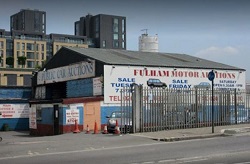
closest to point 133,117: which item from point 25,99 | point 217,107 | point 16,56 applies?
point 217,107

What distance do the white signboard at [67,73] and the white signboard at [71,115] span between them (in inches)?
178

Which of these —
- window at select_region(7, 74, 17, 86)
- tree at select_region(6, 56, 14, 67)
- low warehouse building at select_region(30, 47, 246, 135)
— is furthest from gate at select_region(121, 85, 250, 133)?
tree at select_region(6, 56, 14, 67)

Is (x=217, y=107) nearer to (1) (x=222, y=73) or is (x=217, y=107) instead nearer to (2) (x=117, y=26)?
(1) (x=222, y=73)

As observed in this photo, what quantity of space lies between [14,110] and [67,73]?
24.9 feet

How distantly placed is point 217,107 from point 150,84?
791 cm

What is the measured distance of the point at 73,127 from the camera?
2761 cm

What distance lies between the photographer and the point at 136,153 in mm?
14805

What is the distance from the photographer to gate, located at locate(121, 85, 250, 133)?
2262 cm

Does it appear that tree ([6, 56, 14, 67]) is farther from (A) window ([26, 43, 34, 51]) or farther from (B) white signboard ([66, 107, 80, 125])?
(B) white signboard ([66, 107, 80, 125])

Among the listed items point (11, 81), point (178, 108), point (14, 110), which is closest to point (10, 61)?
point (11, 81)

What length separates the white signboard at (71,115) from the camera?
27731 millimetres

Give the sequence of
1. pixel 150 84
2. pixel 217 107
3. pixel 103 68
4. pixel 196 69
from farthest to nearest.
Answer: pixel 196 69 < pixel 150 84 < pixel 103 68 < pixel 217 107

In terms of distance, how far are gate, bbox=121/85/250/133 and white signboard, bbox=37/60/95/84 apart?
8.34 meters

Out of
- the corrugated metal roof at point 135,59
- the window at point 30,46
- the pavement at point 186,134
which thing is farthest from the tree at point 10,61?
the pavement at point 186,134
